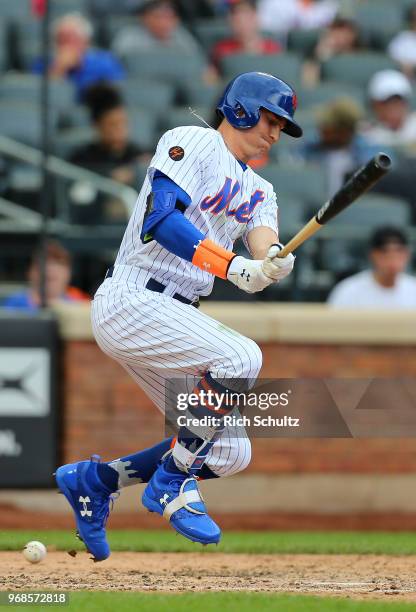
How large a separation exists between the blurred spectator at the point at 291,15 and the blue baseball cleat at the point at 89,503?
7.71m

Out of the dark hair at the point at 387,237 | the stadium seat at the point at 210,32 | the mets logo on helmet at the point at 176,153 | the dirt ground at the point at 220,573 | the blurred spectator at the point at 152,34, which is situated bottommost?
the dirt ground at the point at 220,573

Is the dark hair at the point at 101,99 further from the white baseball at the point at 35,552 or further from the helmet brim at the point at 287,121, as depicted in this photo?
the white baseball at the point at 35,552

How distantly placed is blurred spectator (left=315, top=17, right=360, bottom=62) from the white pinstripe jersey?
6974 millimetres

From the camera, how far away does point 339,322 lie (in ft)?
29.4

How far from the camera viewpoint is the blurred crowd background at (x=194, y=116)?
9.46 meters

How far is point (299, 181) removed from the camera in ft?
32.8

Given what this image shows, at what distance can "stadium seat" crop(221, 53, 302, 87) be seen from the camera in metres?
11.6

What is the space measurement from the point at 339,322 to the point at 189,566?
275 cm

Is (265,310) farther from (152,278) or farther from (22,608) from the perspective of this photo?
(22,608)

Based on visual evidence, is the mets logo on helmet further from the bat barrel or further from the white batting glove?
the bat barrel

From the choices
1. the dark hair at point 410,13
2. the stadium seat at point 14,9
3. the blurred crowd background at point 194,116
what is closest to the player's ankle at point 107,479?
the blurred crowd background at point 194,116

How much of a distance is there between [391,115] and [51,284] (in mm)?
3428

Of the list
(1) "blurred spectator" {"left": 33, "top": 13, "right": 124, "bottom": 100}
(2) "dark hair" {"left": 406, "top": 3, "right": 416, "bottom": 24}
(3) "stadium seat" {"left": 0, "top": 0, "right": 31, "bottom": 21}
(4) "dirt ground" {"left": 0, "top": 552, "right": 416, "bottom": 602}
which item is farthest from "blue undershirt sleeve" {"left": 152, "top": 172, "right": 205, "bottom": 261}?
(2) "dark hair" {"left": 406, "top": 3, "right": 416, "bottom": 24}

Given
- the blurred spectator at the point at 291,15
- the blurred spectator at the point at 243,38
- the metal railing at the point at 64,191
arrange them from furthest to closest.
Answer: the blurred spectator at the point at 291,15 → the blurred spectator at the point at 243,38 → the metal railing at the point at 64,191
